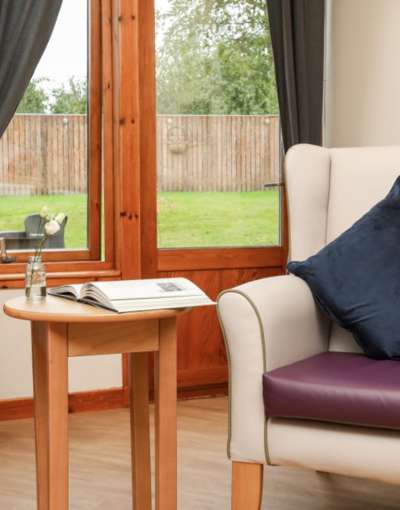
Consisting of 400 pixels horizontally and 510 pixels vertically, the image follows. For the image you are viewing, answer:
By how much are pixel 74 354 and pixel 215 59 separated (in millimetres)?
2086

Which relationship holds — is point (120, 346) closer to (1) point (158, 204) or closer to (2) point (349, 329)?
(2) point (349, 329)

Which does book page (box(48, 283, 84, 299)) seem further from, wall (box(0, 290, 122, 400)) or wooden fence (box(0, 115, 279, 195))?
wooden fence (box(0, 115, 279, 195))

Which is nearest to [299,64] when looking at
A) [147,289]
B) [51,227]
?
[51,227]

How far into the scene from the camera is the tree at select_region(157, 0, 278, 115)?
3.57m

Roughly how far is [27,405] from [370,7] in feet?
7.23

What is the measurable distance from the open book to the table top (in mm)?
17

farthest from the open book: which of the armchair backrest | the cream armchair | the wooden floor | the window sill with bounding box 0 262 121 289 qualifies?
the window sill with bounding box 0 262 121 289

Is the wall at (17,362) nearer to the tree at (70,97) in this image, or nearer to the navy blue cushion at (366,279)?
the tree at (70,97)

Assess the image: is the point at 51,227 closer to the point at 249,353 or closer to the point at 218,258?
the point at 249,353

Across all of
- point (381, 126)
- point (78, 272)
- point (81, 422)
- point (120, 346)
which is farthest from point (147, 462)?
point (381, 126)

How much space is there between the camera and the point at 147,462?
7.27ft

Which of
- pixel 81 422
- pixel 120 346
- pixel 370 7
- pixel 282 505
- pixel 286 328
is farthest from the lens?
pixel 370 7

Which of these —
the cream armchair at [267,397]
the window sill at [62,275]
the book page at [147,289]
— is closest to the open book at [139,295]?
the book page at [147,289]

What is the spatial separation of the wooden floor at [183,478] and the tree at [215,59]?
140 cm
